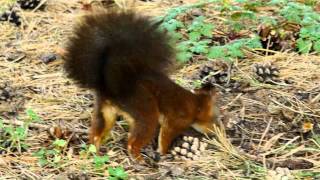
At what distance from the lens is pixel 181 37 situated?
4.57 meters

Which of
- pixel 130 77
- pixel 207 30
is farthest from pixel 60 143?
pixel 207 30

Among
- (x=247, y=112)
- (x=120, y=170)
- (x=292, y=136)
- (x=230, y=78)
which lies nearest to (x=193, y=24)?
(x=230, y=78)

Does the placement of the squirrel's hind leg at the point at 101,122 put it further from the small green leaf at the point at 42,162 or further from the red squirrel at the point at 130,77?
the small green leaf at the point at 42,162

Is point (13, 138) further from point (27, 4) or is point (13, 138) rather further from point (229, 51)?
point (27, 4)

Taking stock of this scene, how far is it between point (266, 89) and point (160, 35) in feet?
2.71

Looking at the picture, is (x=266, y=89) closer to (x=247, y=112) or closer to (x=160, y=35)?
(x=247, y=112)

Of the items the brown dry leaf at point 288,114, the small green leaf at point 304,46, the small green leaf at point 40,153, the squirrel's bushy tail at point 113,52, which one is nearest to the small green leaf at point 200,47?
the small green leaf at point 304,46

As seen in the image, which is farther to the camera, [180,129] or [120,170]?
[180,129]

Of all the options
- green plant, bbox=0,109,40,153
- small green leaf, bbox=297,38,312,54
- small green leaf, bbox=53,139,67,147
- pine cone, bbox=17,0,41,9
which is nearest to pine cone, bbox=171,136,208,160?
small green leaf, bbox=53,139,67,147

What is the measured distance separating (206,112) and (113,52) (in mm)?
556

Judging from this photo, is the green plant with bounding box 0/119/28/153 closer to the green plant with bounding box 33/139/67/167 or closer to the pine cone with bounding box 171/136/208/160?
the green plant with bounding box 33/139/67/167

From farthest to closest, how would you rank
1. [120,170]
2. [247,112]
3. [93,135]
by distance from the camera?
[247,112]
[93,135]
[120,170]

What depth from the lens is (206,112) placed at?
348 centimetres

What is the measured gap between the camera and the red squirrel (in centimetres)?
322
